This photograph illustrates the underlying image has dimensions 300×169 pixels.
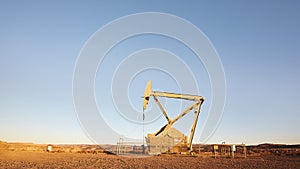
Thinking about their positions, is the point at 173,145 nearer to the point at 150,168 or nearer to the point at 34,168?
the point at 150,168

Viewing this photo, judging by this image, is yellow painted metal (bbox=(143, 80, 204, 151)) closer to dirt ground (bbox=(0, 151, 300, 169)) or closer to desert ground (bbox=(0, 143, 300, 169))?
desert ground (bbox=(0, 143, 300, 169))

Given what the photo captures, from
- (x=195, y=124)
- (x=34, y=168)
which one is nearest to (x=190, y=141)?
(x=195, y=124)

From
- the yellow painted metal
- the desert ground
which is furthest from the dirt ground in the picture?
the yellow painted metal

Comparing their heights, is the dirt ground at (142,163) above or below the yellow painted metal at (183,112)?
below

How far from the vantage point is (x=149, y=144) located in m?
26.4

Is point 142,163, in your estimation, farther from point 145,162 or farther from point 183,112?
point 183,112

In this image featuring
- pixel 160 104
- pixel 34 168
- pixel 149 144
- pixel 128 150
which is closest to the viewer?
pixel 34 168

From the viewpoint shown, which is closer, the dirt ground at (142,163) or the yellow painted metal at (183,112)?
the dirt ground at (142,163)

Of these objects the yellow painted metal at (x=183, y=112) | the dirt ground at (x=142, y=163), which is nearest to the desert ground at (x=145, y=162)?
the dirt ground at (x=142, y=163)

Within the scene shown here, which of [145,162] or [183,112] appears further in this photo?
[183,112]

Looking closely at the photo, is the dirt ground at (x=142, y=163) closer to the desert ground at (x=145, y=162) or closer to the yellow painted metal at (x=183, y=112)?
the desert ground at (x=145, y=162)

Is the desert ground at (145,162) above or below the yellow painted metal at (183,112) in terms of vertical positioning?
below

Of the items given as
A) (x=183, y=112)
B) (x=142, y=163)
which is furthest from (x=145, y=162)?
(x=183, y=112)

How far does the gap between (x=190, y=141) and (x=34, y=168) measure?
53.5ft
